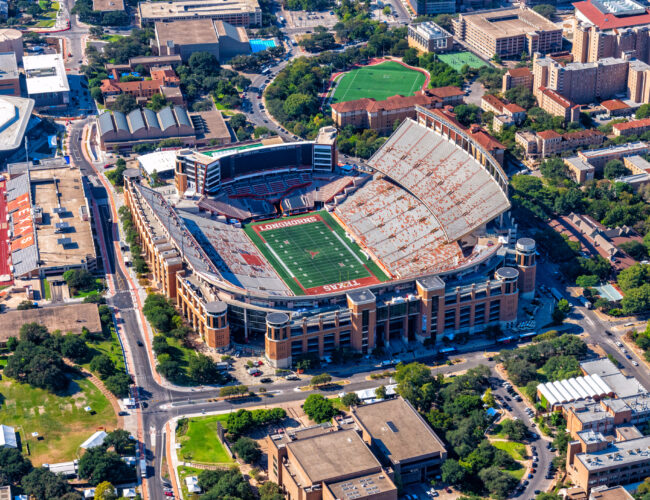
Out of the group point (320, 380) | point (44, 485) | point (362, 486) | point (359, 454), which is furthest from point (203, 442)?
point (362, 486)

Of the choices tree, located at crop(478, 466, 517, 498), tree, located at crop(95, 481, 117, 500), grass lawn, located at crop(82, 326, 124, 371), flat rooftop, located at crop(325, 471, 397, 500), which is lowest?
tree, located at crop(478, 466, 517, 498)

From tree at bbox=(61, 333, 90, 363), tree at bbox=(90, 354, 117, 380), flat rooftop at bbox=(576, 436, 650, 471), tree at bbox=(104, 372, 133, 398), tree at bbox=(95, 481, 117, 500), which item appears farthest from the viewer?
tree at bbox=(61, 333, 90, 363)

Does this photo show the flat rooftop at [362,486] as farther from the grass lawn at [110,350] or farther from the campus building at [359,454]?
the grass lawn at [110,350]

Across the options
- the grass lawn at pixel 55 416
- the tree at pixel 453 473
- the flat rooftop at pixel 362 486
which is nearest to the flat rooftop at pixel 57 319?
the grass lawn at pixel 55 416

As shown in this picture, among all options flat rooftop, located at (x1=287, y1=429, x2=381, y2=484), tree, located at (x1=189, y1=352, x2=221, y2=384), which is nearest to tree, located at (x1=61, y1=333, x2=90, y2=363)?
tree, located at (x1=189, y1=352, x2=221, y2=384)

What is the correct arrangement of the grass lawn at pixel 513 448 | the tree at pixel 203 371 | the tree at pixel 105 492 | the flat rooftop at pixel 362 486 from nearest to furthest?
the flat rooftop at pixel 362 486
the tree at pixel 105 492
the grass lawn at pixel 513 448
the tree at pixel 203 371

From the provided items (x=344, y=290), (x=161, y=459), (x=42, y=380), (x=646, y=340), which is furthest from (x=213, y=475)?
(x=646, y=340)

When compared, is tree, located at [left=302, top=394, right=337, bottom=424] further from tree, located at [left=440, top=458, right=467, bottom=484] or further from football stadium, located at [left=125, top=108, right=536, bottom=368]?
tree, located at [left=440, top=458, right=467, bottom=484]

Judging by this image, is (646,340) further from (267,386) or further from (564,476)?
(267,386)
